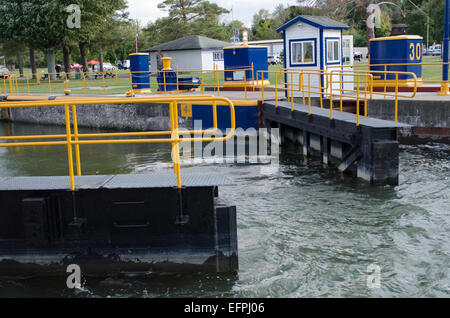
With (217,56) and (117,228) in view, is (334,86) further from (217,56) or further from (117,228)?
(217,56)

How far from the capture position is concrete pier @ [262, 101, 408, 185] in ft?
35.2

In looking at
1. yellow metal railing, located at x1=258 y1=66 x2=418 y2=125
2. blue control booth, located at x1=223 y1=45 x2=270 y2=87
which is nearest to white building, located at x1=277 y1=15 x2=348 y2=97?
yellow metal railing, located at x1=258 y1=66 x2=418 y2=125

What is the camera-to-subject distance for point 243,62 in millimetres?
21641

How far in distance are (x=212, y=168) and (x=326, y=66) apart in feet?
22.6

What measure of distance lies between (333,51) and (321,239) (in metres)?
12.2

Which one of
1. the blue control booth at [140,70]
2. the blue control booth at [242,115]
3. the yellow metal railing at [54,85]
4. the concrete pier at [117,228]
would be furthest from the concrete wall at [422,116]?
the yellow metal railing at [54,85]

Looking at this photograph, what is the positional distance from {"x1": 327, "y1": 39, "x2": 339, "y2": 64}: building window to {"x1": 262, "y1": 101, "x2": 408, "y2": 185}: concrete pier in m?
3.84

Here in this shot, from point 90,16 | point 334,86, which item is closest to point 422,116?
point 334,86

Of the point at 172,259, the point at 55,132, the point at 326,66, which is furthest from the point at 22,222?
the point at 55,132

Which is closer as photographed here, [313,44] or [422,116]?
[422,116]

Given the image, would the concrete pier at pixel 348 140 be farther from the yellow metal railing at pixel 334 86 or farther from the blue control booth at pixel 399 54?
the blue control booth at pixel 399 54

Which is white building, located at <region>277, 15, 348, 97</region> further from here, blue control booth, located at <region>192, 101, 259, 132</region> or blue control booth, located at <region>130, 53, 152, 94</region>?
blue control booth, located at <region>130, 53, 152, 94</region>
